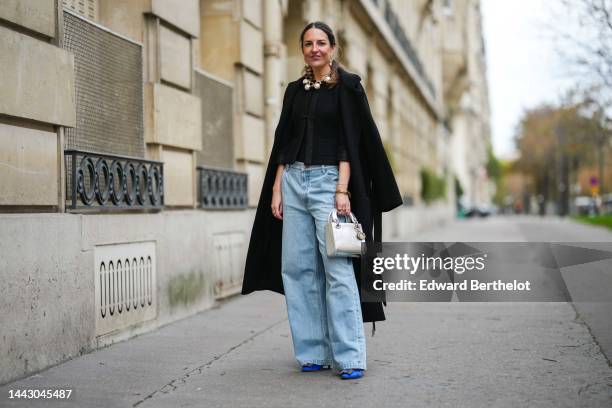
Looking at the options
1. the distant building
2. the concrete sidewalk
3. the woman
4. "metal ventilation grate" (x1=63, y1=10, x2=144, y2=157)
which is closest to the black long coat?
the woman

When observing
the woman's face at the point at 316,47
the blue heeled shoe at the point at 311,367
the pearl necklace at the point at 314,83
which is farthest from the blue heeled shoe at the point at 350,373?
the woman's face at the point at 316,47

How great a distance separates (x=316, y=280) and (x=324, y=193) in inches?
20.6

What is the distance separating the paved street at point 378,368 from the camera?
4.99 m

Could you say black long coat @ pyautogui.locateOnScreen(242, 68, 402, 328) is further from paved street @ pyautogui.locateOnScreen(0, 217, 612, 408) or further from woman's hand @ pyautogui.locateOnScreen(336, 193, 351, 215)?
paved street @ pyautogui.locateOnScreen(0, 217, 612, 408)

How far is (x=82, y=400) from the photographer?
504 centimetres

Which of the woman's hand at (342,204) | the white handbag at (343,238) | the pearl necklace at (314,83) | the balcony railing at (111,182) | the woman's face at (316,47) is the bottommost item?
the white handbag at (343,238)

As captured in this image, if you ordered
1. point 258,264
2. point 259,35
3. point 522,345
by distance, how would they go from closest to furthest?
1. point 258,264
2. point 522,345
3. point 259,35

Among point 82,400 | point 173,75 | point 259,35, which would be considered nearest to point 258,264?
point 82,400

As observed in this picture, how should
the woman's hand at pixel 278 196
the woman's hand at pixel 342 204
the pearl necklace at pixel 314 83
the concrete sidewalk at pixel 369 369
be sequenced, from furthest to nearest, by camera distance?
the woman's hand at pixel 278 196
the pearl necklace at pixel 314 83
the woman's hand at pixel 342 204
the concrete sidewalk at pixel 369 369

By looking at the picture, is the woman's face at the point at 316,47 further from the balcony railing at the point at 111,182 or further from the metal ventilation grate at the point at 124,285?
the metal ventilation grate at the point at 124,285

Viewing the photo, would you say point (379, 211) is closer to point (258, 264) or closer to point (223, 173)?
point (258, 264)

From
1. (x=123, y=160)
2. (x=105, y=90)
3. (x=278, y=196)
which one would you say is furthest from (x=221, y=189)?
(x=278, y=196)

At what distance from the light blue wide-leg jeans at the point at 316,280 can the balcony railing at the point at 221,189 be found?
4028mm

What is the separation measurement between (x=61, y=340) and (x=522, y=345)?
10.3 ft
